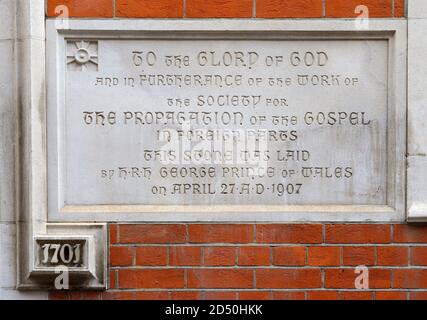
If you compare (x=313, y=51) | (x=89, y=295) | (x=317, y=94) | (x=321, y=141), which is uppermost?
(x=313, y=51)

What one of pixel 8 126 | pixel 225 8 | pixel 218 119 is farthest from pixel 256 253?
pixel 8 126

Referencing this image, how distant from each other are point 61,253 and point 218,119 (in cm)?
102

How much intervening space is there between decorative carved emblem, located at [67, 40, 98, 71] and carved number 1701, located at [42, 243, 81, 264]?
0.88m

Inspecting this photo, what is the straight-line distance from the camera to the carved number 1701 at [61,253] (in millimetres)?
2863

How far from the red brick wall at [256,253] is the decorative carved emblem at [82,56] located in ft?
0.48

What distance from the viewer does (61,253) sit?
2.87m

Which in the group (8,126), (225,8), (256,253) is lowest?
(256,253)

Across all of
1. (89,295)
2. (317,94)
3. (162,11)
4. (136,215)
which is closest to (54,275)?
(89,295)

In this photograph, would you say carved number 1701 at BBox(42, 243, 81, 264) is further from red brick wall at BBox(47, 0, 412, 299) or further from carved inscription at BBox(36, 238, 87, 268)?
red brick wall at BBox(47, 0, 412, 299)

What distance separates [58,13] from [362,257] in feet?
6.35

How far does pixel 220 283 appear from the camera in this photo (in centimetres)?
290

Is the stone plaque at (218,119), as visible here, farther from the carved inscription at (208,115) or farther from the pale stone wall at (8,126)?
the pale stone wall at (8,126)

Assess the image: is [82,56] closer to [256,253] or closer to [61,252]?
[61,252]

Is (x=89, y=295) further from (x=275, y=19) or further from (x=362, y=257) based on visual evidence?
(x=275, y=19)
